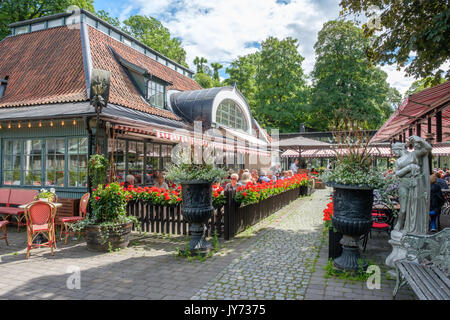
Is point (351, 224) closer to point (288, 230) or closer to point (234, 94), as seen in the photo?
point (288, 230)

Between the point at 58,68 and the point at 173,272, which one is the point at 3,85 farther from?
the point at 173,272

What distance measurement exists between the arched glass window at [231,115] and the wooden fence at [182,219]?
31.3ft

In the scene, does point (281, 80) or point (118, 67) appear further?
point (281, 80)

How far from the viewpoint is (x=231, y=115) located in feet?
58.8

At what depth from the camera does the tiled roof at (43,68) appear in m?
9.57

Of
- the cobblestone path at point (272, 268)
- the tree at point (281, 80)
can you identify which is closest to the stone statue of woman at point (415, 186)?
the cobblestone path at point (272, 268)

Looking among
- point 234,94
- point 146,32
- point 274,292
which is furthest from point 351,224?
point 146,32

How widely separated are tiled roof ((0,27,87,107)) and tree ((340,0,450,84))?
765 cm

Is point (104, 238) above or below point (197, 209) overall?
below

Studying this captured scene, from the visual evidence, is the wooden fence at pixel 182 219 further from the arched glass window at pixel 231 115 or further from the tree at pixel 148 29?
the tree at pixel 148 29

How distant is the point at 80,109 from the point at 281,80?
2732cm

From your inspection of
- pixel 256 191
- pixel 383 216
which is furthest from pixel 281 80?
pixel 383 216

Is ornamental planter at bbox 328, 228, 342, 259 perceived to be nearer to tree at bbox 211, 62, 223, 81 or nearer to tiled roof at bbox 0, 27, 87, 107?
tiled roof at bbox 0, 27, 87, 107

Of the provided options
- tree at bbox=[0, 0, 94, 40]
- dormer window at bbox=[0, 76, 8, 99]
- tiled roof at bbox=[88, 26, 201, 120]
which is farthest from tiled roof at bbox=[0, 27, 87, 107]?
tree at bbox=[0, 0, 94, 40]
